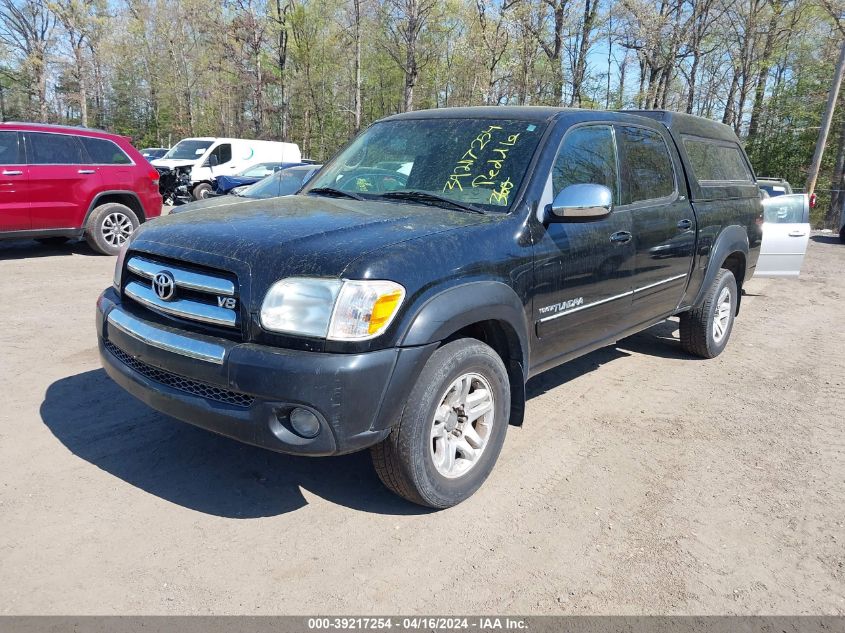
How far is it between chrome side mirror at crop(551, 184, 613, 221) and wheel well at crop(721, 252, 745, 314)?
3.01 metres

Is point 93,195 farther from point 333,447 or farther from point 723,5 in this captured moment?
point 723,5

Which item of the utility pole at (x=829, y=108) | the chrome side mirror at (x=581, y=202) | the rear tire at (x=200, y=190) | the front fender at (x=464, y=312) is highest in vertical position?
the utility pole at (x=829, y=108)

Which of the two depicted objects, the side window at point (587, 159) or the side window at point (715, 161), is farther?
the side window at point (715, 161)

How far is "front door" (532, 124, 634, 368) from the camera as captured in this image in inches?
138

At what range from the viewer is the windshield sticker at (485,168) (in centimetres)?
350

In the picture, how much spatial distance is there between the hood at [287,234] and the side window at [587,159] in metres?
0.71

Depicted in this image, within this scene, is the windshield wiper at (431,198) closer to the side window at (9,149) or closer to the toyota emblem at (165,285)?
the toyota emblem at (165,285)

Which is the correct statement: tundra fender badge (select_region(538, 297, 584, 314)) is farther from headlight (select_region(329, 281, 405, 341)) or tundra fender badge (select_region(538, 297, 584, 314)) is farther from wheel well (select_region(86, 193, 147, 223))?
wheel well (select_region(86, 193, 147, 223))

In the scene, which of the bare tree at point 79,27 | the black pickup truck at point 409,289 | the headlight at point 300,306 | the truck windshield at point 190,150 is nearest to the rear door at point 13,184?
the black pickup truck at point 409,289

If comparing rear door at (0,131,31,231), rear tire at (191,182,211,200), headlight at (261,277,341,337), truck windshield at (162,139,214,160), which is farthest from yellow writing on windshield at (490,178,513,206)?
truck windshield at (162,139,214,160)

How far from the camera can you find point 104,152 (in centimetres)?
947

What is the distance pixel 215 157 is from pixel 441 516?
18.3m

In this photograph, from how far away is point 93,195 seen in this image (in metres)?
9.23

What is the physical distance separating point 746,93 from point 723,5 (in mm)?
4466
